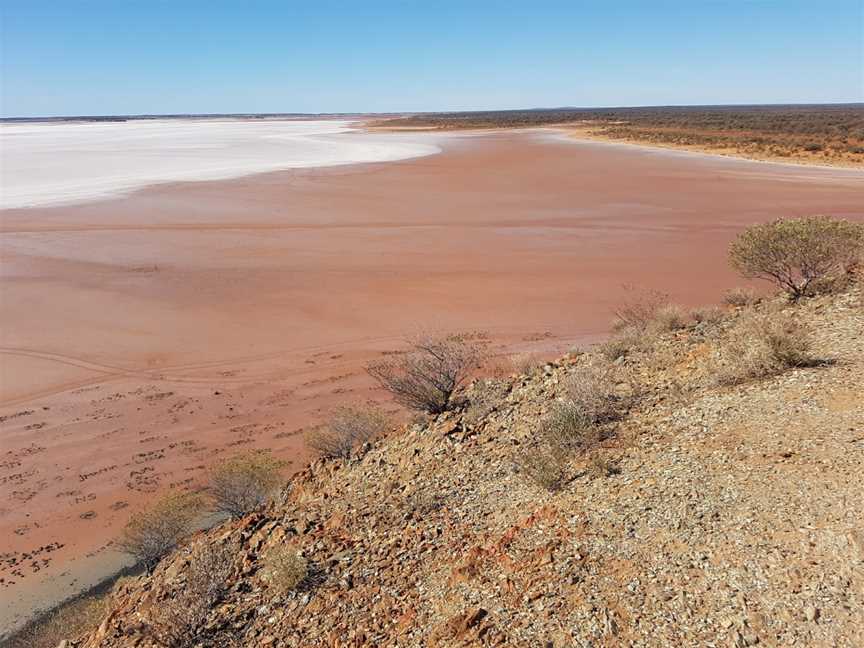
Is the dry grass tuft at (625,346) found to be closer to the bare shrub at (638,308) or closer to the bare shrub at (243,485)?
the bare shrub at (638,308)

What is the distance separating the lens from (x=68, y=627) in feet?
21.3

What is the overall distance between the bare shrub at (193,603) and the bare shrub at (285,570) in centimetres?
44

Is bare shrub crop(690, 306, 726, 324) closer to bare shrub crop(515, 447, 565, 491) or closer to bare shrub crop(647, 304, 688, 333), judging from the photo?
bare shrub crop(647, 304, 688, 333)

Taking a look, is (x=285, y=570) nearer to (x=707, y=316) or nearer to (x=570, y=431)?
(x=570, y=431)

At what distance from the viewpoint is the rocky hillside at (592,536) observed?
4020mm

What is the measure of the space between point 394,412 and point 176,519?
13.1ft

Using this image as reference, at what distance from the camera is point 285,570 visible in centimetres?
535

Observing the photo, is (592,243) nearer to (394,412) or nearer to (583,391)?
(394,412)

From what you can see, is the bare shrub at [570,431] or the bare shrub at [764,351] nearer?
the bare shrub at [570,431]

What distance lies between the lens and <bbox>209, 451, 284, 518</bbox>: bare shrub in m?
7.84

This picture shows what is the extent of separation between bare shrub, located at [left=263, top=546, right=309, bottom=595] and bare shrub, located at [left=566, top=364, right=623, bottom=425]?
3.13 metres

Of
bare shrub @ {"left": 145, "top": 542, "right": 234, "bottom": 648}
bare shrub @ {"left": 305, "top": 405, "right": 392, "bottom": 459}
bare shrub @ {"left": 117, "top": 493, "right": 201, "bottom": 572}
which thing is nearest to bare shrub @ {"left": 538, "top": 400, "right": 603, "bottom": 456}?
bare shrub @ {"left": 305, "top": 405, "right": 392, "bottom": 459}

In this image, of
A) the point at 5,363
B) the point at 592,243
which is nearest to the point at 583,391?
the point at 5,363

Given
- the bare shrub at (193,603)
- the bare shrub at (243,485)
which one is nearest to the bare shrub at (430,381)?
the bare shrub at (243,485)
